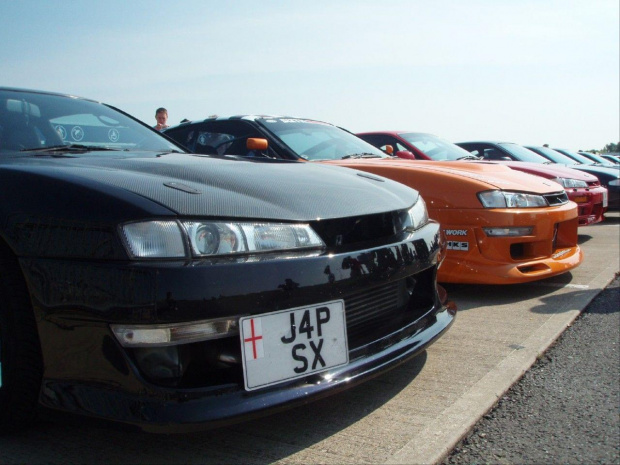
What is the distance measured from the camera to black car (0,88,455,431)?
67.2 inches

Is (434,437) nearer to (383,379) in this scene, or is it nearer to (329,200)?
(383,379)

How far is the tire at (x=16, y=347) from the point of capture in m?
1.87

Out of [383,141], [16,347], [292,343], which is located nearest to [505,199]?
[292,343]

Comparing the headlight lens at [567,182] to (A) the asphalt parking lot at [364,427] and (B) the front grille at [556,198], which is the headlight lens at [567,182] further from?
(A) the asphalt parking lot at [364,427]

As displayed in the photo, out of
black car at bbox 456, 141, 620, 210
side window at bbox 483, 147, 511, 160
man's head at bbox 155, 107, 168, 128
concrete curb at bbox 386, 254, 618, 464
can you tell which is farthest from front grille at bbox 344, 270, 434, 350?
side window at bbox 483, 147, 511, 160

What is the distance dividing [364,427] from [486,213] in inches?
79.9

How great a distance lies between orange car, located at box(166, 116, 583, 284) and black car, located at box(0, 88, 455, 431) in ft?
5.29

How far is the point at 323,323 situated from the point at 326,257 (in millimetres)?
209

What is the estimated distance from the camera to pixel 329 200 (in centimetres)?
219

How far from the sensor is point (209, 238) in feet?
5.97

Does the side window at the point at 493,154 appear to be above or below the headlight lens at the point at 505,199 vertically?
below

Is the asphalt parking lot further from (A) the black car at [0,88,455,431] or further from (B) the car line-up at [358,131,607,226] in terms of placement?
(B) the car line-up at [358,131,607,226]

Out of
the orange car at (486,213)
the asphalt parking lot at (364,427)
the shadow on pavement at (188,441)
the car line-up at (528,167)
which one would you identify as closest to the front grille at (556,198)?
the orange car at (486,213)

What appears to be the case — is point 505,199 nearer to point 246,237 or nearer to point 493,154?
point 246,237
